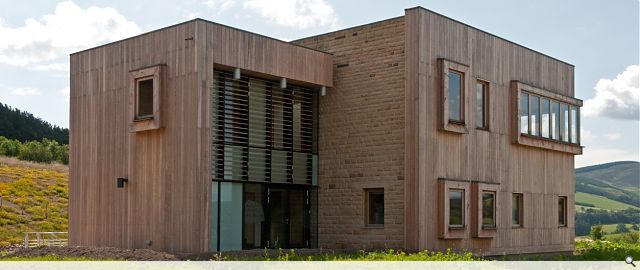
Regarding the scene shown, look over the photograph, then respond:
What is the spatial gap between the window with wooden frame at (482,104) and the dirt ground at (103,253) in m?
8.89

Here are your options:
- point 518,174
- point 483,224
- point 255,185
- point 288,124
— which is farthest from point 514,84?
point 255,185

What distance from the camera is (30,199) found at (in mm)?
45844

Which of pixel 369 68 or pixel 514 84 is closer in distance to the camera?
pixel 369 68

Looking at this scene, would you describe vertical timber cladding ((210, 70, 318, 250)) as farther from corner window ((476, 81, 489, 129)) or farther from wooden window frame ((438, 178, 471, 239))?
corner window ((476, 81, 489, 129))

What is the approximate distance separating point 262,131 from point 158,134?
2.42 meters

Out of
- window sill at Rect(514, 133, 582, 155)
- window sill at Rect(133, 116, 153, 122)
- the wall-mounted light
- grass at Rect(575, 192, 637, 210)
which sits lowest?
grass at Rect(575, 192, 637, 210)

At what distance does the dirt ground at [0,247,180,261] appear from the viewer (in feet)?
54.0

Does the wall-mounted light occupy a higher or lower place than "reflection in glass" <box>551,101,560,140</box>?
lower

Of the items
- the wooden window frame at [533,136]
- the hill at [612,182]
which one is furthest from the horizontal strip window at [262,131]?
the hill at [612,182]

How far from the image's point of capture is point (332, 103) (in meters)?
21.5

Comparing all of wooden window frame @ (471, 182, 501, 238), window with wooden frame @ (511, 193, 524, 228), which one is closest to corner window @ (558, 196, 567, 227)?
window with wooden frame @ (511, 193, 524, 228)

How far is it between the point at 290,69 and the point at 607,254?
8260mm

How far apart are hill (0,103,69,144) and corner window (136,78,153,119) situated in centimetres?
5193

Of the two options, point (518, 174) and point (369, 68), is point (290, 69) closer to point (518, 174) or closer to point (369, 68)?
point (369, 68)
